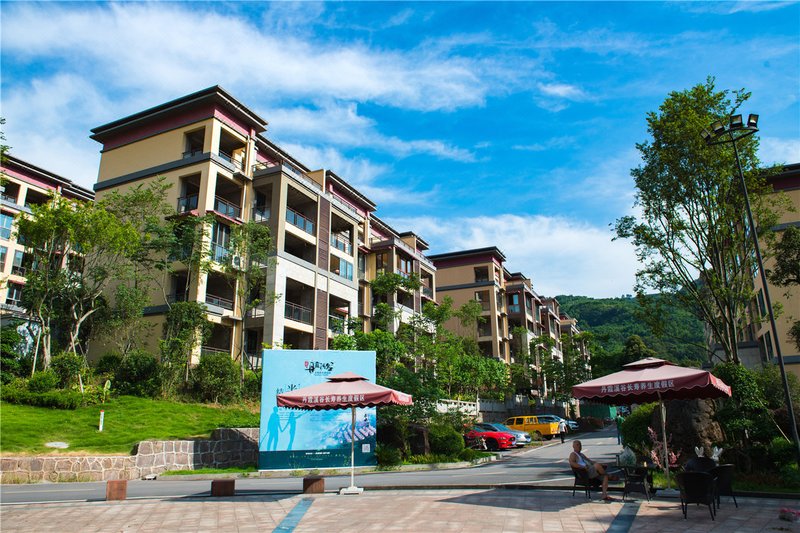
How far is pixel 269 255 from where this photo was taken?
1276 inches

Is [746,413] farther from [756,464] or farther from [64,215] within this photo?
[64,215]

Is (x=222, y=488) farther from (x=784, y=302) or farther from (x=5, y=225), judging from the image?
(x=5, y=225)

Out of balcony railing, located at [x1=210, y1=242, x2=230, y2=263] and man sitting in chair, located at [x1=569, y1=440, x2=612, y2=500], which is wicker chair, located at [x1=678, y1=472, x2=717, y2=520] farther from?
balcony railing, located at [x1=210, y1=242, x2=230, y2=263]

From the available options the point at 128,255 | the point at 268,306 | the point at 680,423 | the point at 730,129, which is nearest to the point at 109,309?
the point at 128,255

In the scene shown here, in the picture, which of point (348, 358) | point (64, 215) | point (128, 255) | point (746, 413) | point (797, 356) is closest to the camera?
point (746, 413)

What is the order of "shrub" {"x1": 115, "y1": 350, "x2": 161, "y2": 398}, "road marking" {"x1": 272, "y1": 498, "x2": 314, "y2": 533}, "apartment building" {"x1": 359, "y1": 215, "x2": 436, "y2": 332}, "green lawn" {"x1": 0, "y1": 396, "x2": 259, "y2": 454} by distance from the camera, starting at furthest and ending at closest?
"apartment building" {"x1": 359, "y1": 215, "x2": 436, "y2": 332}, "shrub" {"x1": 115, "y1": 350, "x2": 161, "y2": 398}, "green lawn" {"x1": 0, "y1": 396, "x2": 259, "y2": 454}, "road marking" {"x1": 272, "y1": 498, "x2": 314, "y2": 533}

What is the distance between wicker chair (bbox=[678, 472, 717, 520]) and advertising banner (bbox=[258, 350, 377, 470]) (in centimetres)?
1098

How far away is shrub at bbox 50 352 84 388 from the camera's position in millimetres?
24047

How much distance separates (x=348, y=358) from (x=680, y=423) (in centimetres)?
1039

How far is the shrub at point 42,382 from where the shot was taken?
22375mm

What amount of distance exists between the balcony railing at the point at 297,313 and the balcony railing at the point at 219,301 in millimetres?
3243

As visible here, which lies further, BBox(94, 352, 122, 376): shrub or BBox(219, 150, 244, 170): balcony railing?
BBox(219, 150, 244, 170): balcony railing

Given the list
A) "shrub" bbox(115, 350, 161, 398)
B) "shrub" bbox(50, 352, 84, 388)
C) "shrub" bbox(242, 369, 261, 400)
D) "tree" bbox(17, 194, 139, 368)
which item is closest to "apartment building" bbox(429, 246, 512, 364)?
"shrub" bbox(242, 369, 261, 400)

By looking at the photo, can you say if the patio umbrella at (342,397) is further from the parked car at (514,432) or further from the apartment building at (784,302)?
the apartment building at (784,302)
